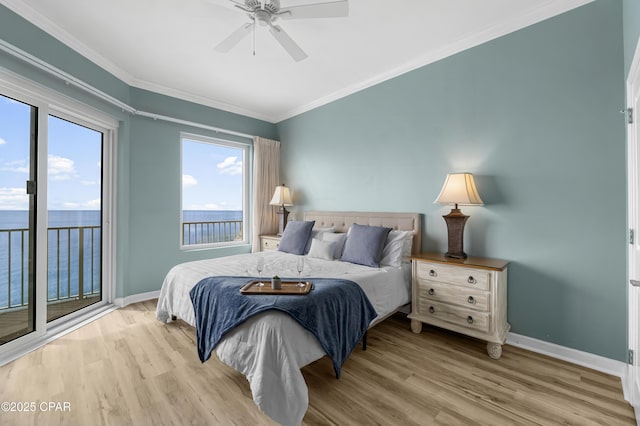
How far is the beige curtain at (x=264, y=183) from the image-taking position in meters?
4.79

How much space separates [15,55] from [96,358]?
8.02 feet

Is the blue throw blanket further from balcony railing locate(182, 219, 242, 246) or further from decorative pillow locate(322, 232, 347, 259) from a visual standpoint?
balcony railing locate(182, 219, 242, 246)

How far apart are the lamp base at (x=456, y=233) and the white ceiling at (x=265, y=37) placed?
1698 mm

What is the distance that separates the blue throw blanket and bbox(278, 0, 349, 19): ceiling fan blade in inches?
78.2

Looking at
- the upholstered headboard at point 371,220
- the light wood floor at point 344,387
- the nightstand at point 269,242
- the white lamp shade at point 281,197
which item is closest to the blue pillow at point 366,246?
the upholstered headboard at point 371,220

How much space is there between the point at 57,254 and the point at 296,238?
2.73 m

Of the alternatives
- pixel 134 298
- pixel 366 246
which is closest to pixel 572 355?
pixel 366 246

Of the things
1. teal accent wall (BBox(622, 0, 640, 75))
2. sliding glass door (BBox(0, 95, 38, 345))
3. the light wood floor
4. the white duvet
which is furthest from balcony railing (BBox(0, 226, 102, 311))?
teal accent wall (BBox(622, 0, 640, 75))

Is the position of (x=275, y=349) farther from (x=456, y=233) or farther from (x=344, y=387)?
(x=456, y=233)

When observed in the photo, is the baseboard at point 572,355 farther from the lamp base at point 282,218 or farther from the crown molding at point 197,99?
the crown molding at point 197,99

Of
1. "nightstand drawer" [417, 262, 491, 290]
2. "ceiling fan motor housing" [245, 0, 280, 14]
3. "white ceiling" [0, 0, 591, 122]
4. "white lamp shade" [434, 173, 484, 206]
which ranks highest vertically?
"white ceiling" [0, 0, 591, 122]

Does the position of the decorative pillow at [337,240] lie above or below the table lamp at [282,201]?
below

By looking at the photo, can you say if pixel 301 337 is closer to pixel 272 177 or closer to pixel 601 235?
pixel 601 235

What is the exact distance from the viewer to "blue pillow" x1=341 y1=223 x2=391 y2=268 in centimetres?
292
